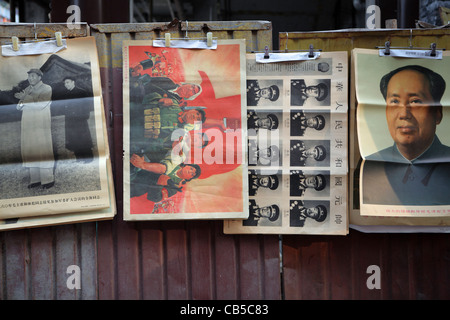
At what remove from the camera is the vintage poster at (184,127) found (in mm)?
2180

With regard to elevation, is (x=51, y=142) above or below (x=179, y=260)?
above

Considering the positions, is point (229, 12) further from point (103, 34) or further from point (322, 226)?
point (322, 226)

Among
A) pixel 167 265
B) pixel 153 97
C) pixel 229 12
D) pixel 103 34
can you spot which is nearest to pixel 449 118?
pixel 153 97

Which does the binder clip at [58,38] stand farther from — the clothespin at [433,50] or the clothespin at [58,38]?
the clothespin at [433,50]

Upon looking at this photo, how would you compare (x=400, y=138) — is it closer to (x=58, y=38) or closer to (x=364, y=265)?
(x=364, y=265)

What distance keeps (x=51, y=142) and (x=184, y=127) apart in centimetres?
79

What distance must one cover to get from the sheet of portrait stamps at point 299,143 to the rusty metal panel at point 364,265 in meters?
0.17

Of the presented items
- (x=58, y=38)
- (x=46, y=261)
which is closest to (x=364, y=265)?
(x=46, y=261)

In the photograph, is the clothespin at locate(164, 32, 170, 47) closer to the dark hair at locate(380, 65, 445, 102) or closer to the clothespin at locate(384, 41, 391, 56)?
the clothespin at locate(384, 41, 391, 56)

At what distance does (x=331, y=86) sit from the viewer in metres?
2.20

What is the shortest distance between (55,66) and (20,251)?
3.91ft

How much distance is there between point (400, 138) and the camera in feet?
7.11

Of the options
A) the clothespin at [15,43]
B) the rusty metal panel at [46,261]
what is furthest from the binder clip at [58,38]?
the rusty metal panel at [46,261]

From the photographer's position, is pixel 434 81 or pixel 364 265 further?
pixel 364 265
